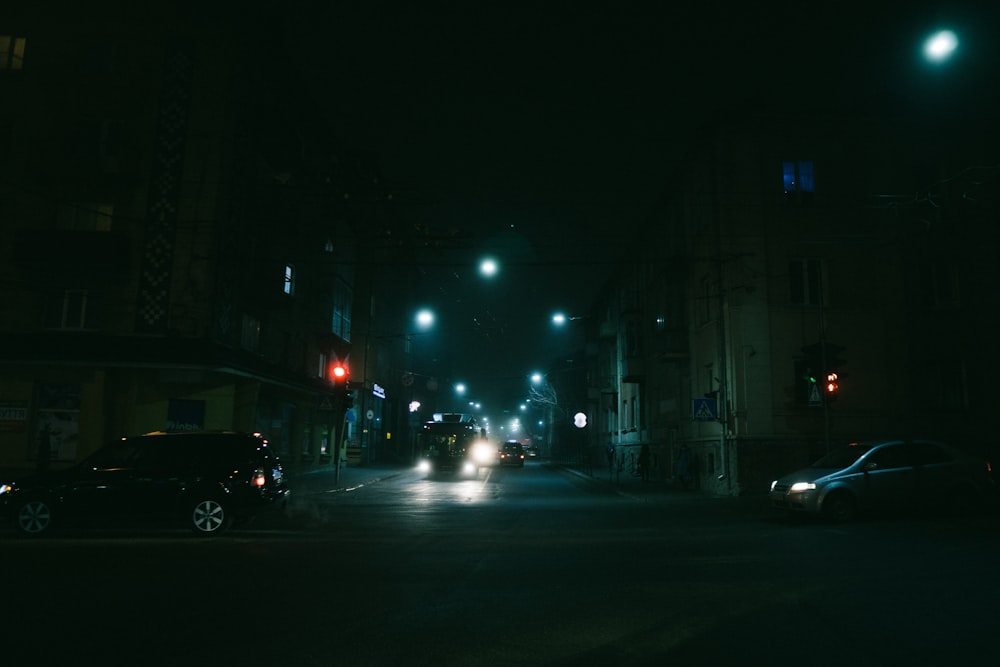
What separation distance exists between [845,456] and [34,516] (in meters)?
16.6

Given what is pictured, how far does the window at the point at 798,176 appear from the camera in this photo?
24.9 m

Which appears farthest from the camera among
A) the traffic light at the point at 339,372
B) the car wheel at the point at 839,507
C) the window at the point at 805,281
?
the traffic light at the point at 339,372

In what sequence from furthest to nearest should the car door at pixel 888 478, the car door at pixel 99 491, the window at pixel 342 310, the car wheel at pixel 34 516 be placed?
the window at pixel 342 310 < the car door at pixel 888 478 < the car door at pixel 99 491 < the car wheel at pixel 34 516

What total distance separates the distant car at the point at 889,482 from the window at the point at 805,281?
936cm

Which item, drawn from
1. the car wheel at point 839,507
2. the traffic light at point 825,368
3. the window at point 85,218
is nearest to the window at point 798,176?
the traffic light at point 825,368

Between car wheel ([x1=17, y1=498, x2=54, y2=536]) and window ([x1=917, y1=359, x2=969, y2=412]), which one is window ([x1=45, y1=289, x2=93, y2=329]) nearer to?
car wheel ([x1=17, y1=498, x2=54, y2=536])

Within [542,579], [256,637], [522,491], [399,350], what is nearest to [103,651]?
[256,637]

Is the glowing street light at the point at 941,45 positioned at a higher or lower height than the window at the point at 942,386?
higher

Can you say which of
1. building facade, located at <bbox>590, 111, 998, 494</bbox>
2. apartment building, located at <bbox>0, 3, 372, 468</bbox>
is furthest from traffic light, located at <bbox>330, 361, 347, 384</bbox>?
building facade, located at <bbox>590, 111, 998, 494</bbox>

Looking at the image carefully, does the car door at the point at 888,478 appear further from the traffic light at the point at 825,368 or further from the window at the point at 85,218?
the window at the point at 85,218

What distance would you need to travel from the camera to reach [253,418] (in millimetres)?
26609

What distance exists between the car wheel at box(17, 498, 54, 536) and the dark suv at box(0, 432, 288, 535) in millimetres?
16

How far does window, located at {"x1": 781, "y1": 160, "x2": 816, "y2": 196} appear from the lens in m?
24.9

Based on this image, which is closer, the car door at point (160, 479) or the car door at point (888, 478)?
the car door at point (160, 479)
